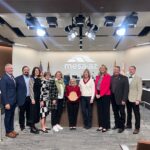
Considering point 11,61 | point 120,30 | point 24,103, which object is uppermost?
point 120,30

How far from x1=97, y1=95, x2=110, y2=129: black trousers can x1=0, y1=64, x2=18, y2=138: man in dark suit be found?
1.99 metres

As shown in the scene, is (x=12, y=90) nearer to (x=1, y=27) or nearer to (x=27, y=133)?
(x=27, y=133)

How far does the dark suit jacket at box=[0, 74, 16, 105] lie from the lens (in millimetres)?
5269

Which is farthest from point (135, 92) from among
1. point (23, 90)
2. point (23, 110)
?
point (23, 110)

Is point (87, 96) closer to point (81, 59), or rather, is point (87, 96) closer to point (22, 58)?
point (22, 58)

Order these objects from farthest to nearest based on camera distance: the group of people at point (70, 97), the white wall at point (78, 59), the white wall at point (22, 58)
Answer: the white wall at point (78, 59)
the white wall at point (22, 58)
the group of people at point (70, 97)

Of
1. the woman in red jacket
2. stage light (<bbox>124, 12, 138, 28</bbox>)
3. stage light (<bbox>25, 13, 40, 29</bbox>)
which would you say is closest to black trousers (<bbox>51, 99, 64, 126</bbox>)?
the woman in red jacket

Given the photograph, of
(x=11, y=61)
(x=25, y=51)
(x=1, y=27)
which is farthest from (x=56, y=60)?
(x=1, y=27)

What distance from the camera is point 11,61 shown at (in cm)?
1224

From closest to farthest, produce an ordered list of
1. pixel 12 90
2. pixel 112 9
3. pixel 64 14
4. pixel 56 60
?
pixel 12 90 < pixel 112 9 < pixel 64 14 < pixel 56 60

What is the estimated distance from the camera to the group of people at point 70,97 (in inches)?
221

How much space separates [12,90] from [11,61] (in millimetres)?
7107

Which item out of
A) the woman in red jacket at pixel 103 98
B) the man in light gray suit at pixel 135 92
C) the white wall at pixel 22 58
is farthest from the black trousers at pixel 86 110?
the white wall at pixel 22 58

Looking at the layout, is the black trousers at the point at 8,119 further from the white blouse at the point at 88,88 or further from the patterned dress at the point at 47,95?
the white blouse at the point at 88,88
